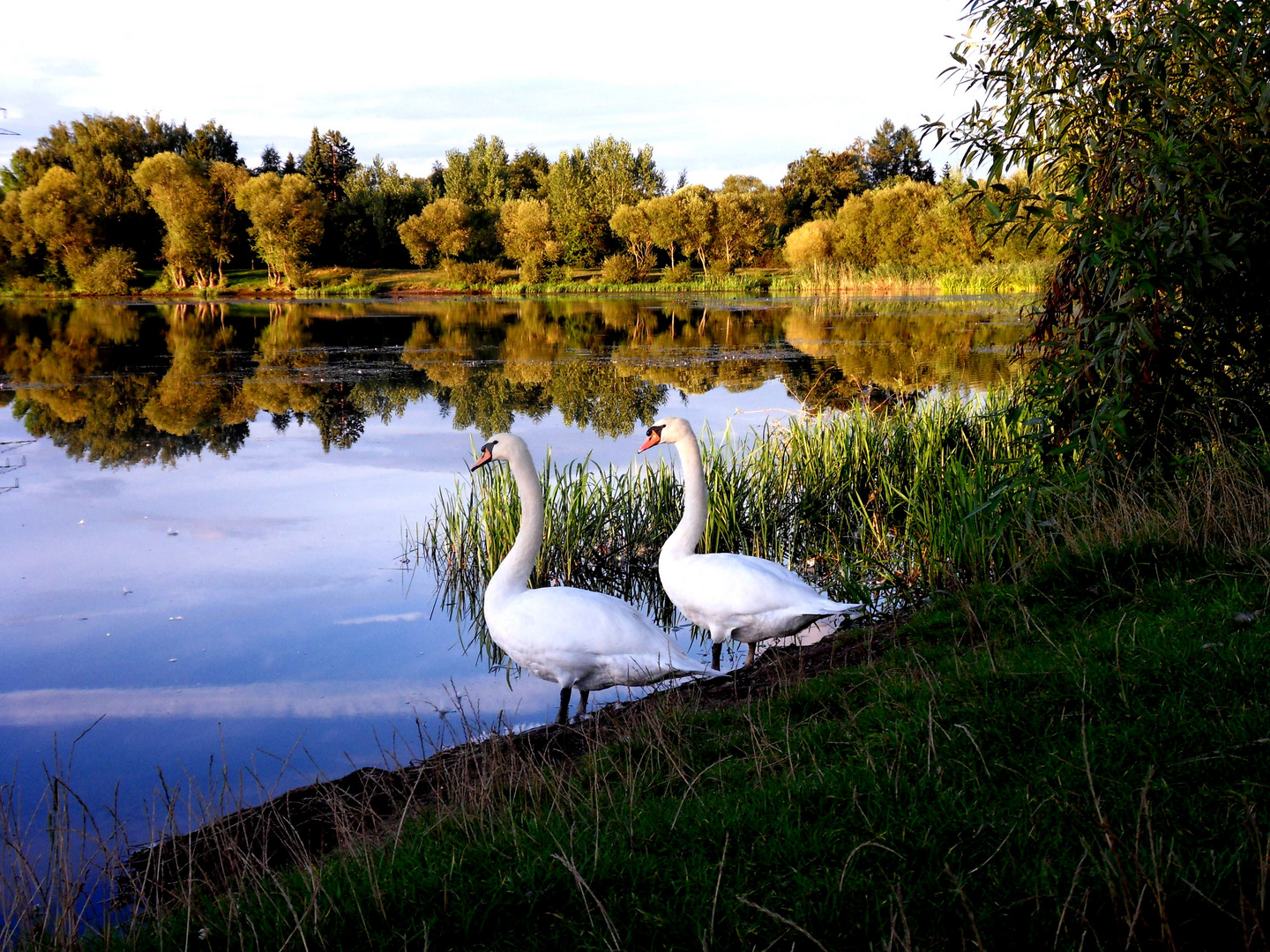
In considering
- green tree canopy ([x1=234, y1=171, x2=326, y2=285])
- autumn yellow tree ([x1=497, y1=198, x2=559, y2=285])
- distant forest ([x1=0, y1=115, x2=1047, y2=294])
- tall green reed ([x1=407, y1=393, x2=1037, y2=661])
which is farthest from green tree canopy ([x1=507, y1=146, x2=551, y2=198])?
tall green reed ([x1=407, y1=393, x2=1037, y2=661])

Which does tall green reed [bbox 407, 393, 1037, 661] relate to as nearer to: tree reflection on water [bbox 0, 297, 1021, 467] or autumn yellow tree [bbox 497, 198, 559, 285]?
tree reflection on water [bbox 0, 297, 1021, 467]

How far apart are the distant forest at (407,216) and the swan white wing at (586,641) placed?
4396cm

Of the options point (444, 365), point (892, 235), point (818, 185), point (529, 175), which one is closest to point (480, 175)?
point (529, 175)

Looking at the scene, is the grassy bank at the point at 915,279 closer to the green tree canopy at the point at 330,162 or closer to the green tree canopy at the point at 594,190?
the green tree canopy at the point at 594,190

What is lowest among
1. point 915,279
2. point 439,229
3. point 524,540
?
point 524,540

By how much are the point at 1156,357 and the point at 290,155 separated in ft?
297

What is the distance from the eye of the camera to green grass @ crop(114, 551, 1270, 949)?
8.73ft

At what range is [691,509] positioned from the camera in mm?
7789

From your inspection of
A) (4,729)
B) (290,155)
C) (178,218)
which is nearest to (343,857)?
(4,729)

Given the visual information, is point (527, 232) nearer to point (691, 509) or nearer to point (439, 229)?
point (439, 229)

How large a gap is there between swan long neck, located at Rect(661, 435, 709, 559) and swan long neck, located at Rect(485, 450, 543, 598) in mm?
1011

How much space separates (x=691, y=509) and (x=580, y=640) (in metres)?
2.08

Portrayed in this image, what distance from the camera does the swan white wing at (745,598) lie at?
21.5 feet

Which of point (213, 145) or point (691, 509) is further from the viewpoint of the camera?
point (213, 145)
